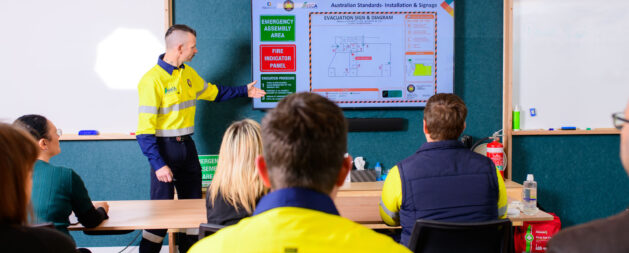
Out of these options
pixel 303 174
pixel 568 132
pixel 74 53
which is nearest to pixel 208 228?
pixel 303 174

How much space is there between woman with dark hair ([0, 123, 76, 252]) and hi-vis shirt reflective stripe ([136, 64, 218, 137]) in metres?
1.78

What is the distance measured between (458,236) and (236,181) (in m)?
0.81

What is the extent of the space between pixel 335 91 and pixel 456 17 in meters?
1.09

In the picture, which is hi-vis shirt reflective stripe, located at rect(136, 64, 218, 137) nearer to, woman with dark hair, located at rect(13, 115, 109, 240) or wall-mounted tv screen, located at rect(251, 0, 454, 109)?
wall-mounted tv screen, located at rect(251, 0, 454, 109)

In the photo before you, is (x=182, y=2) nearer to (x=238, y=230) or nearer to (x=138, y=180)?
(x=138, y=180)

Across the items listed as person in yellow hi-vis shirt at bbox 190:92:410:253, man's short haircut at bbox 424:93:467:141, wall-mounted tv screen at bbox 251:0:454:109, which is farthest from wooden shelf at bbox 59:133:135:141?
person in yellow hi-vis shirt at bbox 190:92:410:253

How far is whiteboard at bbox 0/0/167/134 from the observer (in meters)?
3.33

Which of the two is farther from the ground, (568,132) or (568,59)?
(568,59)

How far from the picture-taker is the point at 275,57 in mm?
3393

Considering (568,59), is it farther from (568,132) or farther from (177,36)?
(177,36)

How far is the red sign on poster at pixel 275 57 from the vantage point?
339 cm

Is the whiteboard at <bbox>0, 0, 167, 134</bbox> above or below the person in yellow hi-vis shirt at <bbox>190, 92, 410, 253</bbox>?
above

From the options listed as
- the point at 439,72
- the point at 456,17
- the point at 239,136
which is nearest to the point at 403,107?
the point at 439,72

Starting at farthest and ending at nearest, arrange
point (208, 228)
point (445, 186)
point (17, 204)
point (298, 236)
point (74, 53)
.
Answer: point (74, 53)
point (445, 186)
point (208, 228)
point (17, 204)
point (298, 236)
